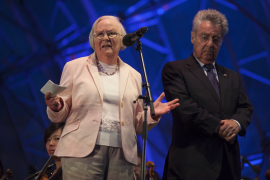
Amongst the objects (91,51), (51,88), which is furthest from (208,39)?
(91,51)

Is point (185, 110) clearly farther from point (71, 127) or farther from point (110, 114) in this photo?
point (71, 127)

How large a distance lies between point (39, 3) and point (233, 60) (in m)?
4.24

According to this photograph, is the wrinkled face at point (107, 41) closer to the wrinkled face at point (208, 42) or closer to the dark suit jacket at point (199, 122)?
the dark suit jacket at point (199, 122)

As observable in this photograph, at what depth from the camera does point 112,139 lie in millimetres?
2061

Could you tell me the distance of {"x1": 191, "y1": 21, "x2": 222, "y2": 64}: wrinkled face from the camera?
8.45 feet

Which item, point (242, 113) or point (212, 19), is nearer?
point (242, 113)

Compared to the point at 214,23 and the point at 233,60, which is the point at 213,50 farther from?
the point at 233,60

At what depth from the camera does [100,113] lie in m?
2.09

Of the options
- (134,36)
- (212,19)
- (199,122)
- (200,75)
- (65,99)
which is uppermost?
(212,19)

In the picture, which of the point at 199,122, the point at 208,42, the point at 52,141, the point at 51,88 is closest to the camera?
the point at 51,88

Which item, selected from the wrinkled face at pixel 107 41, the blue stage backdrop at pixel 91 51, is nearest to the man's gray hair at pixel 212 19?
the wrinkled face at pixel 107 41

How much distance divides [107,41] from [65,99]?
57 centimetres

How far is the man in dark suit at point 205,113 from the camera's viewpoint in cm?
223

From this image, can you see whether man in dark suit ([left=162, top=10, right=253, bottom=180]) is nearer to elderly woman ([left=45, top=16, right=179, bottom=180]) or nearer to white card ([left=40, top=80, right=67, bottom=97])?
elderly woman ([left=45, top=16, right=179, bottom=180])
